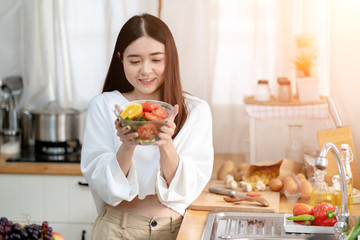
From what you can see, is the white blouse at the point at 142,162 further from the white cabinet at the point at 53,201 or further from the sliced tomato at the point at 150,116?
the white cabinet at the point at 53,201

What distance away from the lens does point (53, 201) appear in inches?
126

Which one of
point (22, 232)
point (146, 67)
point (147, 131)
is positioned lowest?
point (22, 232)

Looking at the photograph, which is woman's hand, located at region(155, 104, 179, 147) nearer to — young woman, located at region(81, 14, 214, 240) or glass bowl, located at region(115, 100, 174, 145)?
glass bowl, located at region(115, 100, 174, 145)

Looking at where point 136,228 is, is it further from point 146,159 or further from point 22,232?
point 22,232

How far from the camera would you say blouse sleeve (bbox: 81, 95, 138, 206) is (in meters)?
2.23

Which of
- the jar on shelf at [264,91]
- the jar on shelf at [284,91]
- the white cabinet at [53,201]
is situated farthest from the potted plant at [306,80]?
the white cabinet at [53,201]

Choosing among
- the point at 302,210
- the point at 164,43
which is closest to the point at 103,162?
the point at 164,43

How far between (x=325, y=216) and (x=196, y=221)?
0.46 meters

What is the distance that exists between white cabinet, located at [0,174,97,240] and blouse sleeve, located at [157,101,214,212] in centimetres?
96

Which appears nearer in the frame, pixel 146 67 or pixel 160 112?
pixel 160 112

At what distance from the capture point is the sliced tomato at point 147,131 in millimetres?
1958

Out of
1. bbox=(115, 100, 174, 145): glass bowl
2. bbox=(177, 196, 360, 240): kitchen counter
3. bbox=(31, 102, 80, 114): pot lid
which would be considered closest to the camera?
bbox=(115, 100, 174, 145): glass bowl

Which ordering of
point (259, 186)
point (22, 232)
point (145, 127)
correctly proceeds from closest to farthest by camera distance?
point (22, 232) → point (145, 127) → point (259, 186)

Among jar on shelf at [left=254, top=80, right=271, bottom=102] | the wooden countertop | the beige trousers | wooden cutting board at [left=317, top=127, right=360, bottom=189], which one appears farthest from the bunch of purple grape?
jar on shelf at [left=254, top=80, right=271, bottom=102]
